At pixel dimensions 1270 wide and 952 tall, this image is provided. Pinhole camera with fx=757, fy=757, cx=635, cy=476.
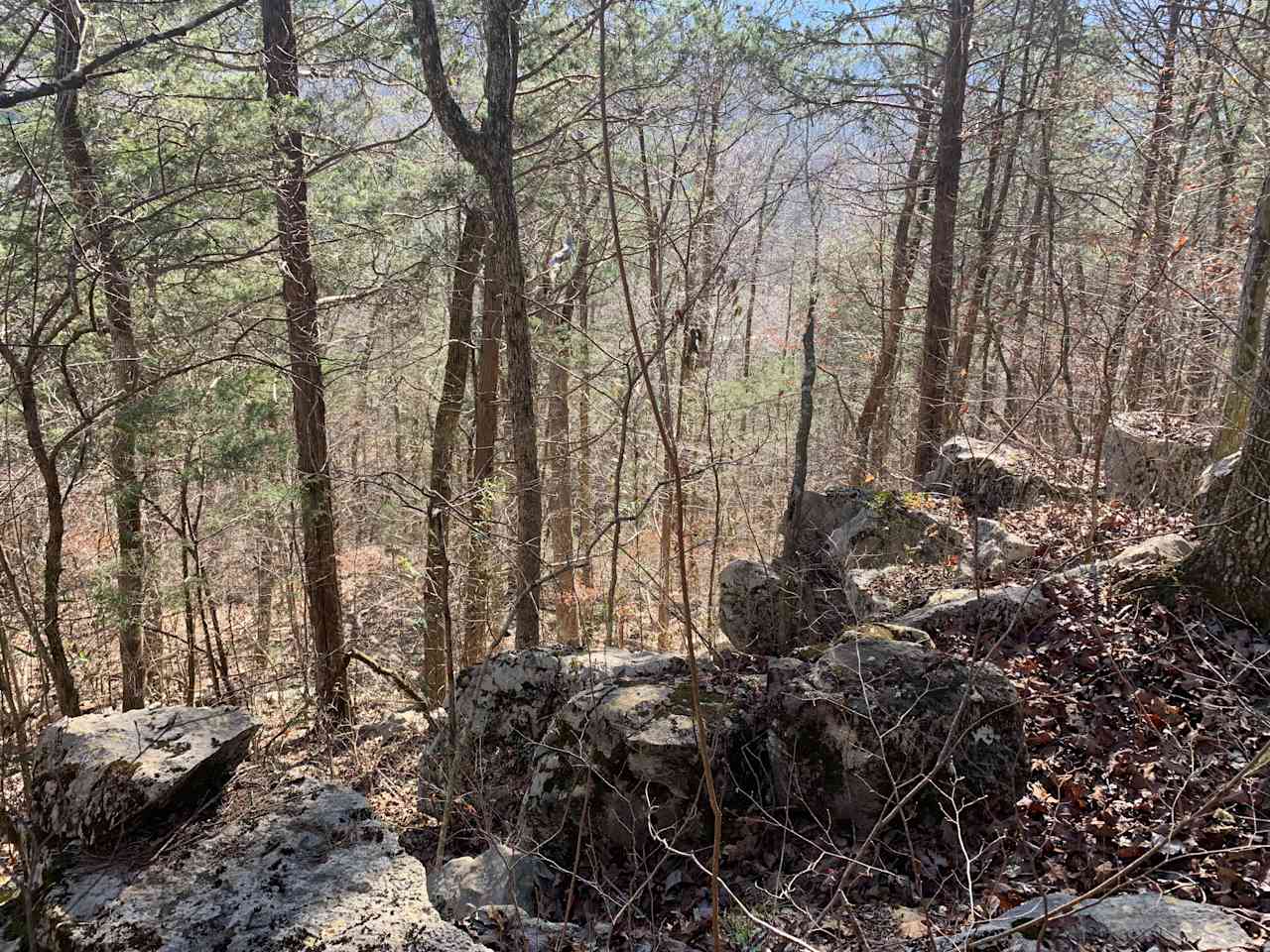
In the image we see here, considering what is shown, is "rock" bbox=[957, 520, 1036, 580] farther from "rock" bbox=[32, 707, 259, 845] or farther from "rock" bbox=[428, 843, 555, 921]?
"rock" bbox=[32, 707, 259, 845]

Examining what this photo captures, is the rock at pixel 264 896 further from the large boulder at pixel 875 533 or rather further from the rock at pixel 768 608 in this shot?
the large boulder at pixel 875 533

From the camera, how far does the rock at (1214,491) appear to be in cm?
517

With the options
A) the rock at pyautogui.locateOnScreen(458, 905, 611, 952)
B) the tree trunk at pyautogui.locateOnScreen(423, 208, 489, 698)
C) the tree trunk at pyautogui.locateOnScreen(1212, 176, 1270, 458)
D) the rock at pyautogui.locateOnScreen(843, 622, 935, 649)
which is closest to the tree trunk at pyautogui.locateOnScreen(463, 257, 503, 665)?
the tree trunk at pyautogui.locateOnScreen(423, 208, 489, 698)

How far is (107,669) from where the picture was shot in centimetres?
888

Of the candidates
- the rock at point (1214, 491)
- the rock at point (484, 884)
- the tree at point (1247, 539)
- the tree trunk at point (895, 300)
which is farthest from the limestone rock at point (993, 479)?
the rock at point (484, 884)

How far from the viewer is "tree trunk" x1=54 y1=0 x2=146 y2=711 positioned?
15.2 ft

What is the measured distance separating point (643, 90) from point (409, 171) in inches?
103

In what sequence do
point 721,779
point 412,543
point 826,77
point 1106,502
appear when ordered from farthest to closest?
1. point 412,543
2. point 826,77
3. point 1106,502
4. point 721,779

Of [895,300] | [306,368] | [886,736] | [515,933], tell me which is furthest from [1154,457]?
Answer: [306,368]

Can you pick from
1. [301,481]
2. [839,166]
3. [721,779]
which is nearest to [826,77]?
[839,166]

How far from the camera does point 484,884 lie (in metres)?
3.63

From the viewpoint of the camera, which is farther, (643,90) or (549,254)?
(549,254)

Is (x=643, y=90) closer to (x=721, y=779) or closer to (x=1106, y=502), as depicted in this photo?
(x=1106, y=502)

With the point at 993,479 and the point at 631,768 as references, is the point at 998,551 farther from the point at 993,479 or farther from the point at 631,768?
the point at 631,768
